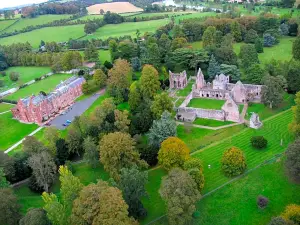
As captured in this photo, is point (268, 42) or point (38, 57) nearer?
point (268, 42)

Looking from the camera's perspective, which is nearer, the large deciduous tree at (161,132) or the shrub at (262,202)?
the shrub at (262,202)

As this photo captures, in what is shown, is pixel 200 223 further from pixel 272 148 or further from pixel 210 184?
pixel 272 148

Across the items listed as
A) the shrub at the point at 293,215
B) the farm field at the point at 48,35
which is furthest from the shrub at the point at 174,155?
the farm field at the point at 48,35

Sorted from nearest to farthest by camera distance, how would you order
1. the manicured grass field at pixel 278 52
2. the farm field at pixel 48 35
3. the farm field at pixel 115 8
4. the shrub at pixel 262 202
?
the shrub at pixel 262 202 < the manicured grass field at pixel 278 52 < the farm field at pixel 48 35 < the farm field at pixel 115 8

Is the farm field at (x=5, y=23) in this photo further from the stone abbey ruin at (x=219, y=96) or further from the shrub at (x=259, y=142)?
the shrub at (x=259, y=142)

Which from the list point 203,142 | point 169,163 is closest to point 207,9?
point 203,142
